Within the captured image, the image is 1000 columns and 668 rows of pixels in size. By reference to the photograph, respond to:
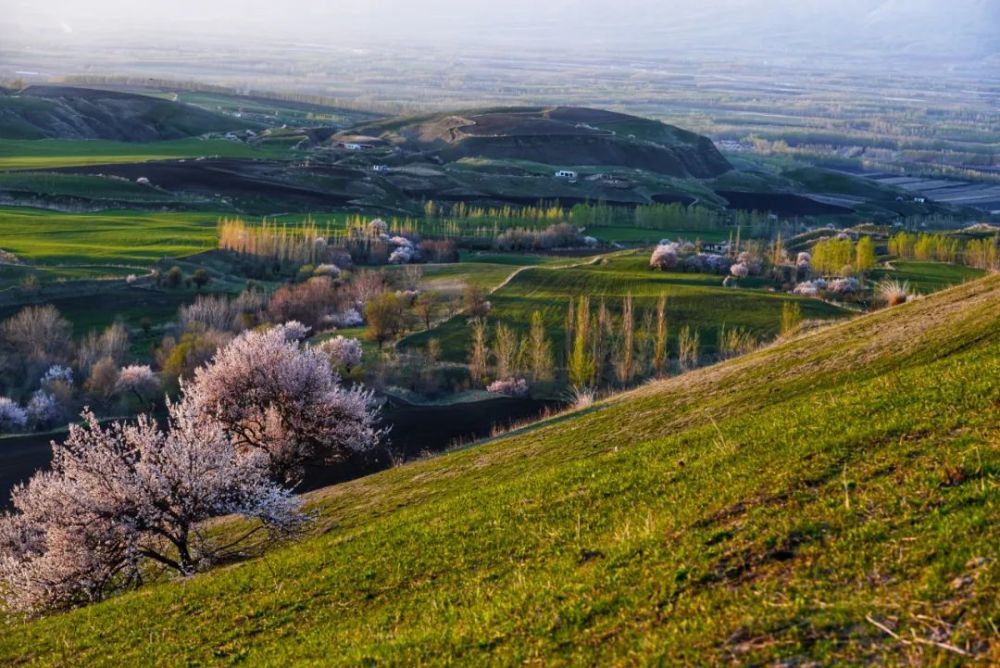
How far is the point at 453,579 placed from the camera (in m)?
16.8

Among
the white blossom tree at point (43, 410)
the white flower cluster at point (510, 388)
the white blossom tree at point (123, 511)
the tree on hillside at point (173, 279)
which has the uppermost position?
the white blossom tree at point (123, 511)

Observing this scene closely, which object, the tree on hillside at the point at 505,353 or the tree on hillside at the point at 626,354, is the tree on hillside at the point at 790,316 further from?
the tree on hillside at the point at 505,353

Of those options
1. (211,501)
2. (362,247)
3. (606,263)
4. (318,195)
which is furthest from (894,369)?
(318,195)

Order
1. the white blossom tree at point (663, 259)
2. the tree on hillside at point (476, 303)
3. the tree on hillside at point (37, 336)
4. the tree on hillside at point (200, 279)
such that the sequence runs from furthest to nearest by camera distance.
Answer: the white blossom tree at point (663, 259)
the tree on hillside at point (200, 279)
the tree on hillside at point (476, 303)
the tree on hillside at point (37, 336)

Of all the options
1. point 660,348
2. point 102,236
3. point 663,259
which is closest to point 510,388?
point 660,348

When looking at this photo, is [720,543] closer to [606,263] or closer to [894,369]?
[894,369]

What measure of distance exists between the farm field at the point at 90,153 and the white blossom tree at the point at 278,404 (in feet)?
428

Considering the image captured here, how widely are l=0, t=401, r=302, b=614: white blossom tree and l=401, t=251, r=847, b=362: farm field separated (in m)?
44.5

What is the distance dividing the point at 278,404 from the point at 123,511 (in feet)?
46.7

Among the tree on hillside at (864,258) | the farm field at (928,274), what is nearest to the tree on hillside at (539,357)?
the farm field at (928,274)

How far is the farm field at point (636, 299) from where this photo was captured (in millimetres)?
76312

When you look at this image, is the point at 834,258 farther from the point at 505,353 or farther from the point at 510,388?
the point at 510,388

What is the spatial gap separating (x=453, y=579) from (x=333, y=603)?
7.64ft

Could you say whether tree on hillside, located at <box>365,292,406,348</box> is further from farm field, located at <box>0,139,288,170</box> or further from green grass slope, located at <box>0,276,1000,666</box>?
farm field, located at <box>0,139,288,170</box>
